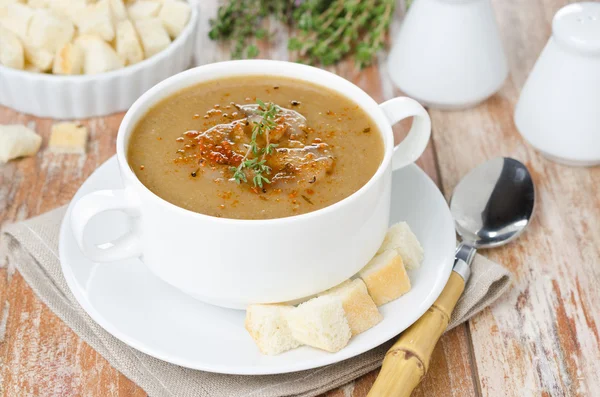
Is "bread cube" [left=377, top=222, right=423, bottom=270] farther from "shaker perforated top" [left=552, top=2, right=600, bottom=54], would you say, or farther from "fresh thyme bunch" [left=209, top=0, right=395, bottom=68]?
"fresh thyme bunch" [left=209, top=0, right=395, bottom=68]

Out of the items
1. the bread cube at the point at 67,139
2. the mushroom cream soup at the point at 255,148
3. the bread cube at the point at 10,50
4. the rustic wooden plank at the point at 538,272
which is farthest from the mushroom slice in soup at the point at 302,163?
the bread cube at the point at 10,50

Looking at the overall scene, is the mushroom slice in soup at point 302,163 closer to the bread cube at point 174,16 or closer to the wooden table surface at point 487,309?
the wooden table surface at point 487,309

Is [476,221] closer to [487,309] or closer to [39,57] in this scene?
[487,309]

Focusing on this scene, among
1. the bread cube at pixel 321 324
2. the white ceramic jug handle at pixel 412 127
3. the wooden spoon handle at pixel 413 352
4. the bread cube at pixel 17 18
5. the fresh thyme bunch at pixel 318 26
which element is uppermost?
the white ceramic jug handle at pixel 412 127

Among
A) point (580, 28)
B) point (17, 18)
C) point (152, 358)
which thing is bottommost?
point (152, 358)

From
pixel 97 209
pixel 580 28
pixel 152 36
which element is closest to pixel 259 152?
pixel 97 209

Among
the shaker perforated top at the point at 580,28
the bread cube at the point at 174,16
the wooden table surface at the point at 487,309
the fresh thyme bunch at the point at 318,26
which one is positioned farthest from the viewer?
the fresh thyme bunch at the point at 318,26

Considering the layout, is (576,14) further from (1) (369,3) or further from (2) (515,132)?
(1) (369,3)
